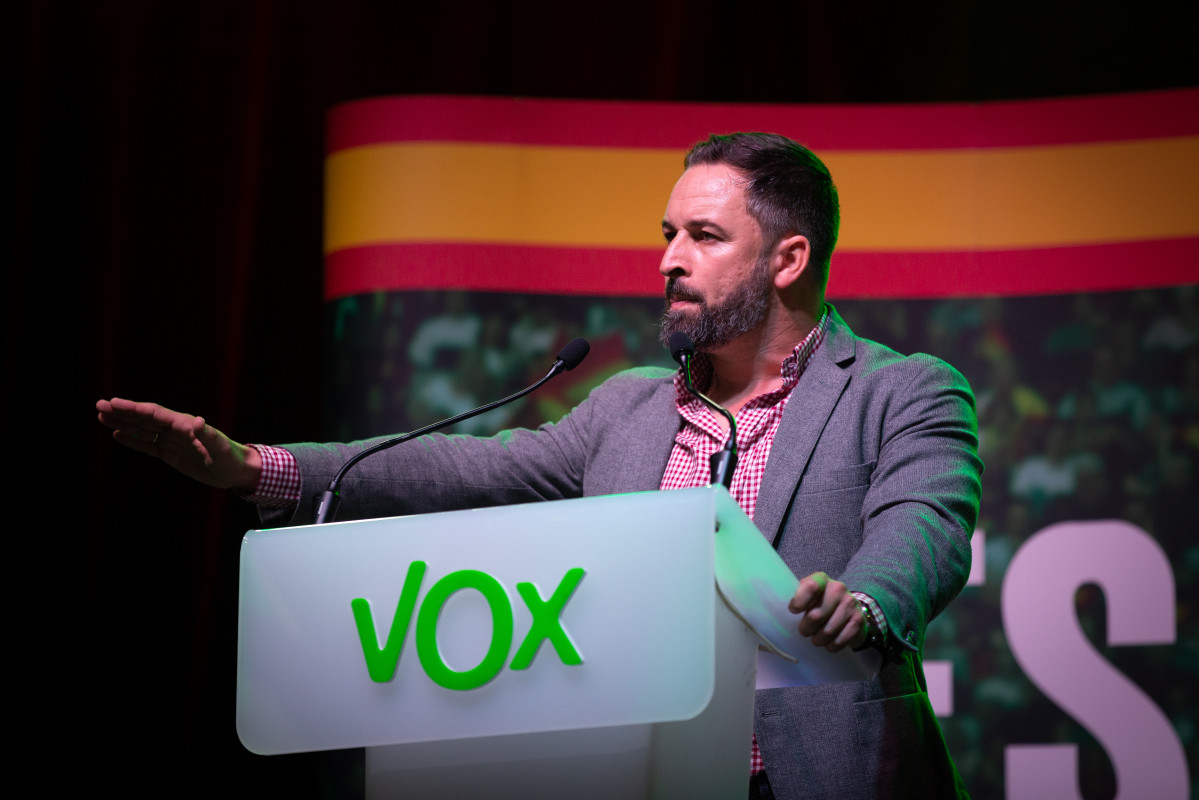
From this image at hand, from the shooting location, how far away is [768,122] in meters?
2.80

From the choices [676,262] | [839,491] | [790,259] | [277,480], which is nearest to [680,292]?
[676,262]

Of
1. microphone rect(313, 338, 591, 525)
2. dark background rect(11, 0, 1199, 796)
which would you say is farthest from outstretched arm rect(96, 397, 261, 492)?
dark background rect(11, 0, 1199, 796)

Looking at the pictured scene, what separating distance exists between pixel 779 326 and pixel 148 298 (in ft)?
5.50

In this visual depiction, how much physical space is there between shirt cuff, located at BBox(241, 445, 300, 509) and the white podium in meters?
0.40

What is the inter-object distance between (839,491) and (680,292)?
47 cm

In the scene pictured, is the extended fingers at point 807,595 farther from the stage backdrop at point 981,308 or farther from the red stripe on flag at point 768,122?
the red stripe on flag at point 768,122

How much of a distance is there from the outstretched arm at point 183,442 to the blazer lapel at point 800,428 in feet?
2.35

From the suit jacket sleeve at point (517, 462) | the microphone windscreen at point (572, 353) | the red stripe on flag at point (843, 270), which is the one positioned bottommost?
the suit jacket sleeve at point (517, 462)

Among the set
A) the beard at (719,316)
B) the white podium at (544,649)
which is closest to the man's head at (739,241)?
the beard at (719,316)

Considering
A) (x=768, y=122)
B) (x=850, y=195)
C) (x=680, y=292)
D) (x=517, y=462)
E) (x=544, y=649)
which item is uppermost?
(x=768, y=122)

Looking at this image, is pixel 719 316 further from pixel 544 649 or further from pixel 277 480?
pixel 544 649

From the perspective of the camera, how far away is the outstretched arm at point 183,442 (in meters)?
1.47

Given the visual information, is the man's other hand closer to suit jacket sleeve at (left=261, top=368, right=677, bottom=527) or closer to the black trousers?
the black trousers

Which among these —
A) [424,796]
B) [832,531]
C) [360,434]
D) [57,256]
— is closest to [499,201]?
[360,434]
